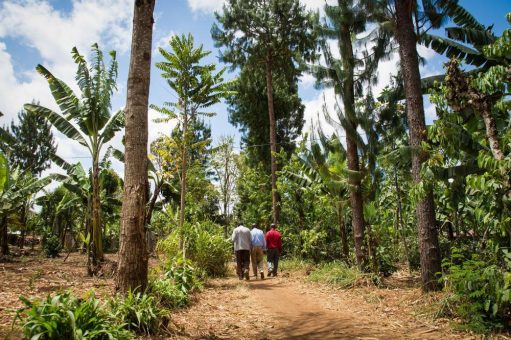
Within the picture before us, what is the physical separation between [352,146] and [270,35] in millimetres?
10859

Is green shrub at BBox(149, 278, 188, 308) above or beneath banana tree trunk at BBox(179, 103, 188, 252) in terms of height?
beneath

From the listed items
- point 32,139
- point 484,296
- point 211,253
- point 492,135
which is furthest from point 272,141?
point 32,139

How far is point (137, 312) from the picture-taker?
15.0ft

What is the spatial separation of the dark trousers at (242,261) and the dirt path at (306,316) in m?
2.21

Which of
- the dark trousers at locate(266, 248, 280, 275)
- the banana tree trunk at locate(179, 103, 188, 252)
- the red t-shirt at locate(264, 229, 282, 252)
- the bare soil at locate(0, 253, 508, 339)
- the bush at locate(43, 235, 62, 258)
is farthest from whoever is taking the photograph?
the bush at locate(43, 235, 62, 258)

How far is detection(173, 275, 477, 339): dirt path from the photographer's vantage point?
17.4 feet

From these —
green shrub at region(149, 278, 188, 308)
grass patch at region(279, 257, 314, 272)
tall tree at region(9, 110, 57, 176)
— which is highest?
tall tree at region(9, 110, 57, 176)

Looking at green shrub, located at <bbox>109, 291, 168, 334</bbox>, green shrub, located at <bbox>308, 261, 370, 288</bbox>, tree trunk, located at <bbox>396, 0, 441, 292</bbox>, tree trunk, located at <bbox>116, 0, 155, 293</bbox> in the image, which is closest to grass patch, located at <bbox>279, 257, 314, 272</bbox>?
green shrub, located at <bbox>308, 261, 370, 288</bbox>

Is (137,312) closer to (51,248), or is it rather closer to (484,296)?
(484,296)

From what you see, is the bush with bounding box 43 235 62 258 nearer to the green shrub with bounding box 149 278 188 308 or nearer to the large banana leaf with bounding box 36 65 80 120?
the large banana leaf with bounding box 36 65 80 120

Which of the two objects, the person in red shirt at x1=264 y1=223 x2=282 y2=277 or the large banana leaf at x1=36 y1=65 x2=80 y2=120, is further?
the person in red shirt at x1=264 y1=223 x2=282 y2=277

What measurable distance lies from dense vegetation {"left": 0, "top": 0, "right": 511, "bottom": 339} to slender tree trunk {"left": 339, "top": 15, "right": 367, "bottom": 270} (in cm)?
4

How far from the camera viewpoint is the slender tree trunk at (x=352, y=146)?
1047 cm

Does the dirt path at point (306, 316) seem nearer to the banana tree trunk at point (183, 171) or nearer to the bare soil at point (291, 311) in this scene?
the bare soil at point (291, 311)
